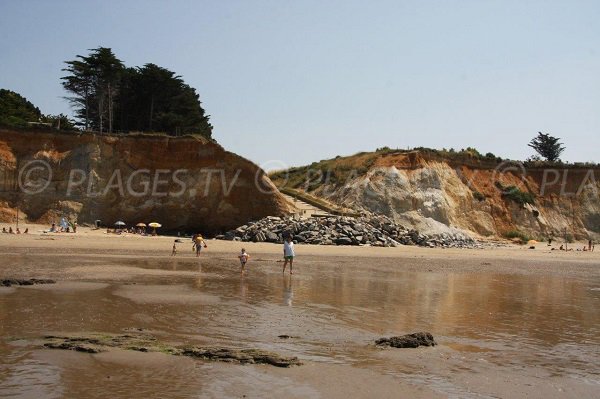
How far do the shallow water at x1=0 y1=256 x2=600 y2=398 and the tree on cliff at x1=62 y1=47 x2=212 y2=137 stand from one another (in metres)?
25.1

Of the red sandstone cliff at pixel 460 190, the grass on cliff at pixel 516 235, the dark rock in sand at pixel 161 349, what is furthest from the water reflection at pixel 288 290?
the grass on cliff at pixel 516 235

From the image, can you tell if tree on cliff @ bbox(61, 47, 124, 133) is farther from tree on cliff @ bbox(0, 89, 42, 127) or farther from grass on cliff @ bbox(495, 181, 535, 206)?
grass on cliff @ bbox(495, 181, 535, 206)

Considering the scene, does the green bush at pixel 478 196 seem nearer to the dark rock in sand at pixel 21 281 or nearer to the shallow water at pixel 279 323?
the shallow water at pixel 279 323

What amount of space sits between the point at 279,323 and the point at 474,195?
3996cm

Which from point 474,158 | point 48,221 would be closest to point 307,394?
point 48,221

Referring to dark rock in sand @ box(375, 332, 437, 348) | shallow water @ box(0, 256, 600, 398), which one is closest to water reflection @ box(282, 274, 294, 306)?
shallow water @ box(0, 256, 600, 398)

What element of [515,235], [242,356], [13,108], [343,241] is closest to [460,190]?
[515,235]

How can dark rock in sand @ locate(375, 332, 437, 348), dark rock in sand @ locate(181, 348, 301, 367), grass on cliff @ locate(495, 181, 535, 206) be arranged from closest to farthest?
dark rock in sand @ locate(181, 348, 301, 367) → dark rock in sand @ locate(375, 332, 437, 348) → grass on cliff @ locate(495, 181, 535, 206)

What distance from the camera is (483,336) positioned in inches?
418

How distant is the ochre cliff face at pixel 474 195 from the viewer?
43.5 metres

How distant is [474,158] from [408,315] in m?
40.6

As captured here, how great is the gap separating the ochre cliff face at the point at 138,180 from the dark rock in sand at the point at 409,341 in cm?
2786

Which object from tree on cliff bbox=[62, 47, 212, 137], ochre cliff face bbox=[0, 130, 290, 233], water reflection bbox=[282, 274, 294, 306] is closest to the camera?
water reflection bbox=[282, 274, 294, 306]

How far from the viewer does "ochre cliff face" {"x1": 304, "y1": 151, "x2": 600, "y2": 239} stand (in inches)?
1714
